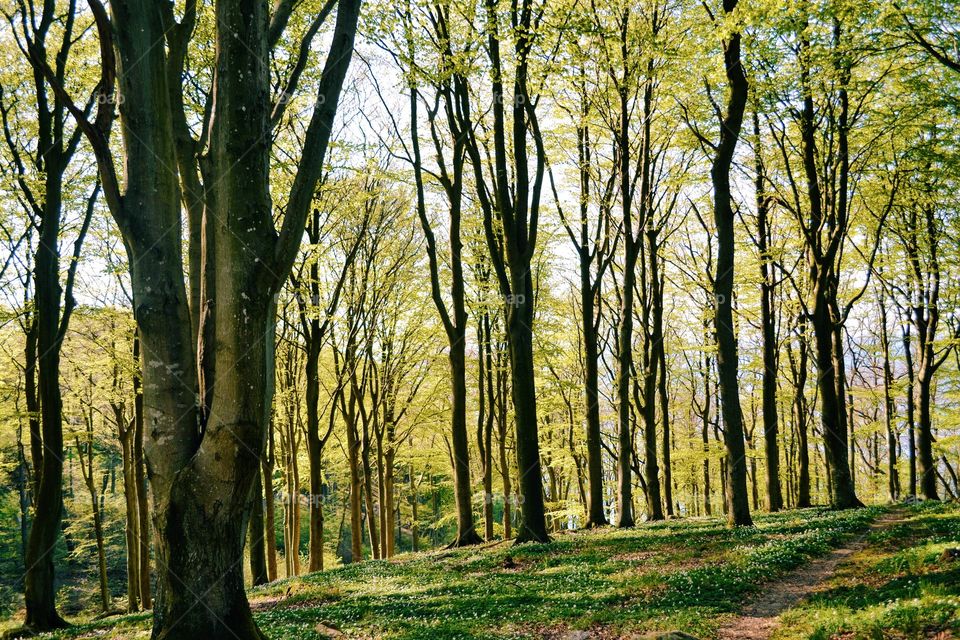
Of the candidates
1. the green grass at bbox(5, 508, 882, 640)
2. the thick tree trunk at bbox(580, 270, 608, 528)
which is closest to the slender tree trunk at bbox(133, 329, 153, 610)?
the green grass at bbox(5, 508, 882, 640)

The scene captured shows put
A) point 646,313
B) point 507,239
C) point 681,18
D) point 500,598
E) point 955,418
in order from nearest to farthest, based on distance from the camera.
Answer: point 500,598 < point 507,239 < point 681,18 < point 646,313 < point 955,418

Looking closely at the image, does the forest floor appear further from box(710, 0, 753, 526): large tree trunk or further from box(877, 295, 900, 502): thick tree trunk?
box(877, 295, 900, 502): thick tree trunk

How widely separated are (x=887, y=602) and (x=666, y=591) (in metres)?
3.07

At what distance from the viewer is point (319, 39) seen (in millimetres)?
18219

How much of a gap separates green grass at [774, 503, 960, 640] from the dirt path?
239 millimetres

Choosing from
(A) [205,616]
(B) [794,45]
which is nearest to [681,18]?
(B) [794,45]

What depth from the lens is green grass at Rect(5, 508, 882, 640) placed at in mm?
7727

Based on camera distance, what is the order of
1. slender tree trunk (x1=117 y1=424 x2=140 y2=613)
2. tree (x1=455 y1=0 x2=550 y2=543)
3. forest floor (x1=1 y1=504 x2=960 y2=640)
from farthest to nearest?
slender tree trunk (x1=117 y1=424 x2=140 y2=613)
tree (x1=455 y1=0 x2=550 y2=543)
forest floor (x1=1 y1=504 x2=960 y2=640)

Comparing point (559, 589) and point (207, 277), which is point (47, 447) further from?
point (559, 589)

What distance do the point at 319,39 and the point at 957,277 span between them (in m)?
29.3

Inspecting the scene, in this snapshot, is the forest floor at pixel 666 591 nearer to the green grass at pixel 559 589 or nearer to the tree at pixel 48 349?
the green grass at pixel 559 589

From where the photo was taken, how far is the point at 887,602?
6.49 meters

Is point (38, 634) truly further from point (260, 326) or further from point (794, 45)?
point (794, 45)

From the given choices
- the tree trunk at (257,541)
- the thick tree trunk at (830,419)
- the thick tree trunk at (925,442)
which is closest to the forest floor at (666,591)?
the tree trunk at (257,541)
